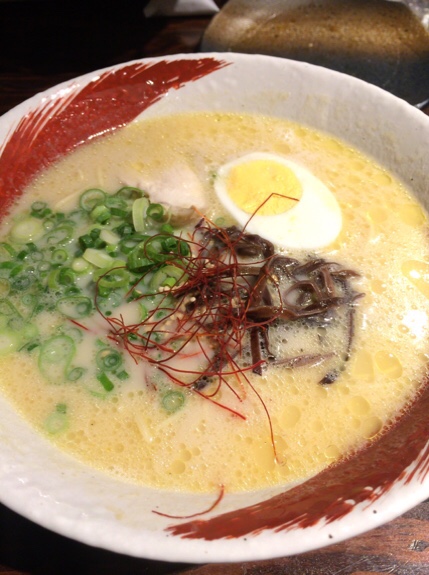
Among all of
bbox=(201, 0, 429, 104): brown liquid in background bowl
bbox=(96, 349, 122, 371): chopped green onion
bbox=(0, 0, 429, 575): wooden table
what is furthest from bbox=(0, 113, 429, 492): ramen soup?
bbox=(201, 0, 429, 104): brown liquid in background bowl

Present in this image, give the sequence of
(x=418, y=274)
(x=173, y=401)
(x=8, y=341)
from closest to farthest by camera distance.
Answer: (x=173, y=401)
(x=8, y=341)
(x=418, y=274)

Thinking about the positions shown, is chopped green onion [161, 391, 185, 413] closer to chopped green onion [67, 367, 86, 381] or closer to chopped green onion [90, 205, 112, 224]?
chopped green onion [67, 367, 86, 381]

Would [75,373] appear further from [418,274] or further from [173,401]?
[418,274]

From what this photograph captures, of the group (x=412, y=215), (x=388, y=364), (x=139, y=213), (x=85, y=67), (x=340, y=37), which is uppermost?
(x=85, y=67)

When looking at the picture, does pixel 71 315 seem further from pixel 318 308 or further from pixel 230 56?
pixel 230 56

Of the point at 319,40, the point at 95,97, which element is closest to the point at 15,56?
the point at 95,97

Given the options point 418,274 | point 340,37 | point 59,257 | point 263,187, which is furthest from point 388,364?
point 340,37

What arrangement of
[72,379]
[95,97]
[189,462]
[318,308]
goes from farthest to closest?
1. [95,97]
2. [318,308]
3. [72,379]
4. [189,462]

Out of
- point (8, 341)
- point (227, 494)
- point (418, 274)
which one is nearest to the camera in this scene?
point (227, 494)
